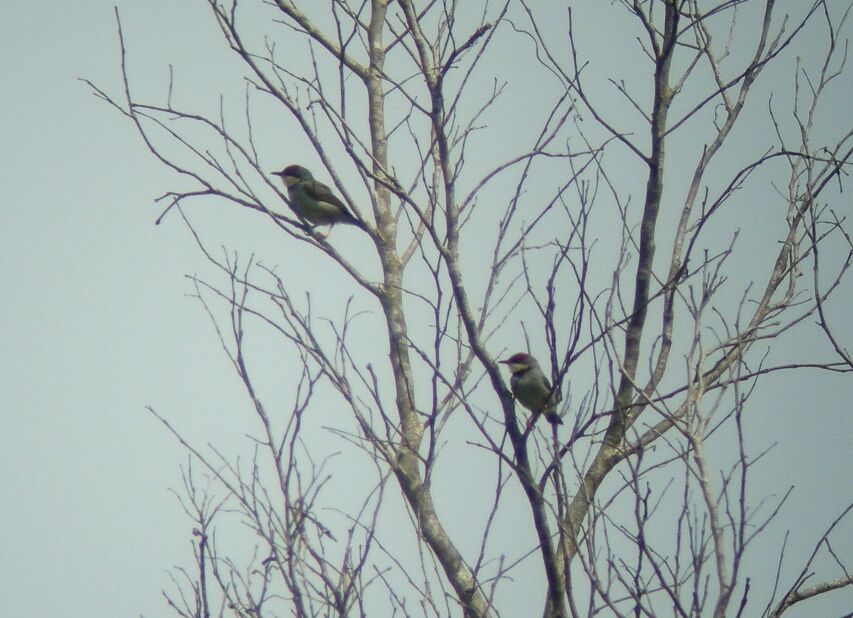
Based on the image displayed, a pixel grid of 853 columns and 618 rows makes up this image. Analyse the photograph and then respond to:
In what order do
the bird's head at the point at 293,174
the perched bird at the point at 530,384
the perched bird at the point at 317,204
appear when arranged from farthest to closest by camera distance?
1. the bird's head at the point at 293,174
2. the perched bird at the point at 317,204
3. the perched bird at the point at 530,384

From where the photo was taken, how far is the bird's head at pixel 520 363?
23.5 feet

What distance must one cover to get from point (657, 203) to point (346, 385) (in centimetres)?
169

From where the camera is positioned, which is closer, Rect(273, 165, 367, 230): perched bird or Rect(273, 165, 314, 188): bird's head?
Rect(273, 165, 367, 230): perched bird

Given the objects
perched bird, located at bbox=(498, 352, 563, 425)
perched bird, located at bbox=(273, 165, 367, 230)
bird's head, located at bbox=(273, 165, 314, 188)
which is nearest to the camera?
perched bird, located at bbox=(498, 352, 563, 425)

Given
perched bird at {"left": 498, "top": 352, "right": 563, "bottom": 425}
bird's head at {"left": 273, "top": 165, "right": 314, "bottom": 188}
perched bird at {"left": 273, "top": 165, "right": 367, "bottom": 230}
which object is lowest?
perched bird at {"left": 498, "top": 352, "right": 563, "bottom": 425}

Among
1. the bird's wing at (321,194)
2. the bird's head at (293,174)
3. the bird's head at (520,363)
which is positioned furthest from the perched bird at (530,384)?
the bird's head at (293,174)

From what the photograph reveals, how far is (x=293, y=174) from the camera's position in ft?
29.6

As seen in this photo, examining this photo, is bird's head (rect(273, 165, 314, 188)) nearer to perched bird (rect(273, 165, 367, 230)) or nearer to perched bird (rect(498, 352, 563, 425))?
perched bird (rect(273, 165, 367, 230))

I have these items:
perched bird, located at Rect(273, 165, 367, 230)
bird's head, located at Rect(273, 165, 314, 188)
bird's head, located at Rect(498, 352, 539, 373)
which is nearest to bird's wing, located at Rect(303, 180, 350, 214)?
perched bird, located at Rect(273, 165, 367, 230)

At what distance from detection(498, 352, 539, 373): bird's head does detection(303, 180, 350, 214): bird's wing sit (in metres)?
2.08

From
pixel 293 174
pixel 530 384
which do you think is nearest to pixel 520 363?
pixel 530 384

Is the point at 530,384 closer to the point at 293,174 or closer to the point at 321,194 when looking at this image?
the point at 321,194

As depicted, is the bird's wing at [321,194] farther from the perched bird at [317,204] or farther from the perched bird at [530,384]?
the perched bird at [530,384]

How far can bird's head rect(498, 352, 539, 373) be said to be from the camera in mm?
7148
